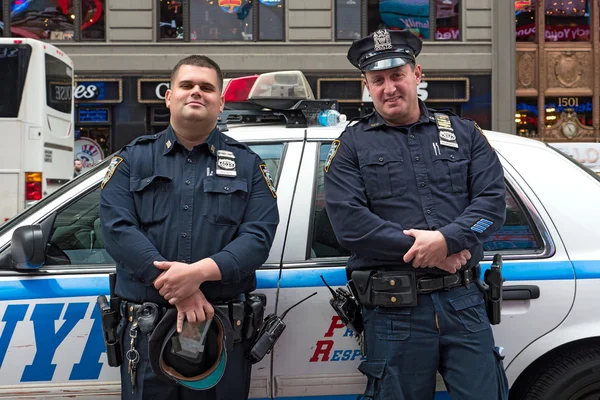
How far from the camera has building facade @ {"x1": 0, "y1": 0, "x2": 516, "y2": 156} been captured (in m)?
15.0

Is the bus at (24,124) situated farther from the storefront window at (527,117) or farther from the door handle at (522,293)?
the storefront window at (527,117)

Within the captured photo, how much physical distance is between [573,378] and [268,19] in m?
13.7

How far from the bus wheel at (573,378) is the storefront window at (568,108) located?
1442cm

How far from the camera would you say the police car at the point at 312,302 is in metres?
2.73

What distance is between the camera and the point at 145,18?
49.4 ft

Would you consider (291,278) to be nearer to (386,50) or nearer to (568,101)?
(386,50)

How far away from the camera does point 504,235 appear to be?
112 inches

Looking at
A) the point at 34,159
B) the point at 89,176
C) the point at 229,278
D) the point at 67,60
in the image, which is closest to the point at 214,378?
the point at 229,278

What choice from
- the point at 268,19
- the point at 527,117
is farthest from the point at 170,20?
the point at 527,117

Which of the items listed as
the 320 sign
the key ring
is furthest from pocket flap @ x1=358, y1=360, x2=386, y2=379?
the 320 sign

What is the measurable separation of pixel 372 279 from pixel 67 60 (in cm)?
930

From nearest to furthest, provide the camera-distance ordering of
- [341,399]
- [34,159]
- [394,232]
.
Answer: [394,232]
[341,399]
[34,159]

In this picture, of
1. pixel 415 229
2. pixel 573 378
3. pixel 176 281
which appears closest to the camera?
pixel 176 281

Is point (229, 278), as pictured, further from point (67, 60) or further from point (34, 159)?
point (67, 60)
